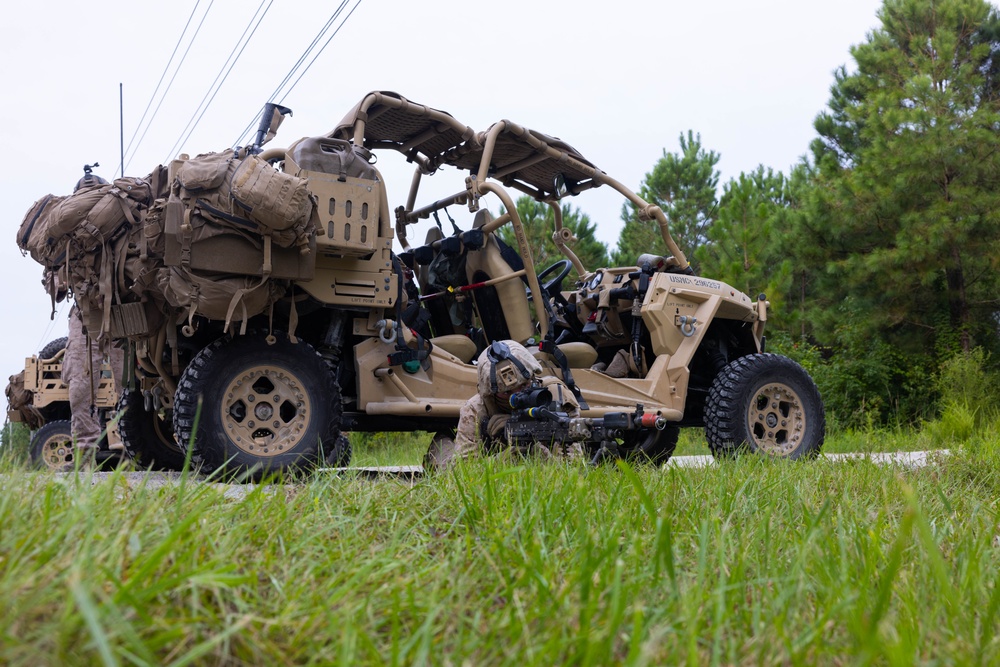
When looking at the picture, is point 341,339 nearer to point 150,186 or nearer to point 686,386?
Answer: point 150,186

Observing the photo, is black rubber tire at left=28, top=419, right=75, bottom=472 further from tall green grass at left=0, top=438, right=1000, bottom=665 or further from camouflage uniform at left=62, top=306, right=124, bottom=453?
tall green grass at left=0, top=438, right=1000, bottom=665

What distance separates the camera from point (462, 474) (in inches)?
129

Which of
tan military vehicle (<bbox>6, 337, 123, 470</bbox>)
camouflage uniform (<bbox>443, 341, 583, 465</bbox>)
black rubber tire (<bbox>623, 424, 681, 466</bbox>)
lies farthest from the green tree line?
camouflage uniform (<bbox>443, 341, 583, 465</bbox>)

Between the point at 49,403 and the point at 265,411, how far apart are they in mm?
5238

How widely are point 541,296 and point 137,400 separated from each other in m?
2.69

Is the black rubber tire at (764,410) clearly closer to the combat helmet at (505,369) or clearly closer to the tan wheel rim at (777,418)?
the tan wheel rim at (777,418)

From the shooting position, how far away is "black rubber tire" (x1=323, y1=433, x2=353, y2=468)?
464 centimetres

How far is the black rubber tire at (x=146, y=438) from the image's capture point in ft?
19.3

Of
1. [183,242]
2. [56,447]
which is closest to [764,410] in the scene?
[183,242]

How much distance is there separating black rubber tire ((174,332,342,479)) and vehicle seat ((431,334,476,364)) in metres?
1.11

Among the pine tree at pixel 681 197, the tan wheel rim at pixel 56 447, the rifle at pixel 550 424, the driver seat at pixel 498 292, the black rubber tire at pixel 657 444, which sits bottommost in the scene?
the tan wheel rim at pixel 56 447

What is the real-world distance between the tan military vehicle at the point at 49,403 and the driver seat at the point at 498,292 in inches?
143

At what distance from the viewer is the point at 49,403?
8883 mm

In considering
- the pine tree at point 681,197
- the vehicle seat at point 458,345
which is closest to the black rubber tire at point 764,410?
the vehicle seat at point 458,345
